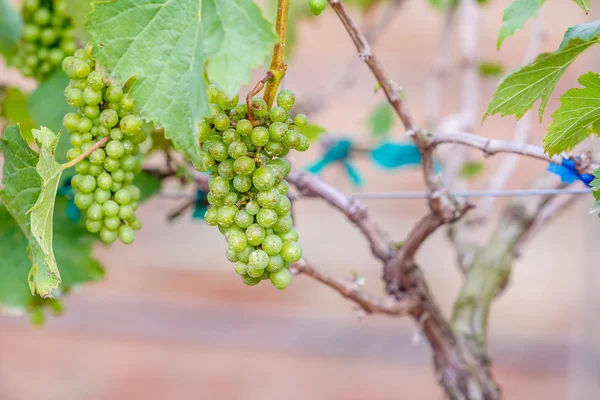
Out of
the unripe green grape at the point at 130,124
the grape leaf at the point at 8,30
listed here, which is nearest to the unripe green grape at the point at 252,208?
the unripe green grape at the point at 130,124

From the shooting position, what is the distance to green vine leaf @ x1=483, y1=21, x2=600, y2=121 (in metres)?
0.48

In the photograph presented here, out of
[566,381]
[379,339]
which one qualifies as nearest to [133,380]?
[379,339]

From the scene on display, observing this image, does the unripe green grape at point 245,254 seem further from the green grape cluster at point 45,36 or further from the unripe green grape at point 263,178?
the green grape cluster at point 45,36

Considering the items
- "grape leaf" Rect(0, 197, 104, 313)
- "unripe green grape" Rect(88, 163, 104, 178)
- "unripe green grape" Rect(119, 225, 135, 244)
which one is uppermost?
"unripe green grape" Rect(88, 163, 104, 178)

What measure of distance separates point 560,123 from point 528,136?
1.77 ft

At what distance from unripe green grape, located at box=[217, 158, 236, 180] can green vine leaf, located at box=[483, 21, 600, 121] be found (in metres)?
0.21

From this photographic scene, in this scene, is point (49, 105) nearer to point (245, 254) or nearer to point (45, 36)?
point (45, 36)

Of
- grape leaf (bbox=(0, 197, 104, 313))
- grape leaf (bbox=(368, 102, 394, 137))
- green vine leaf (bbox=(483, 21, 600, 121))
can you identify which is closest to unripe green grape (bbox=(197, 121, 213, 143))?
green vine leaf (bbox=(483, 21, 600, 121))

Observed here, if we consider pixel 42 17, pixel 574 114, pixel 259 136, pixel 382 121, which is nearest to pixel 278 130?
pixel 259 136

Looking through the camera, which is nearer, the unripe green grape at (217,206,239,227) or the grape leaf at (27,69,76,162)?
the unripe green grape at (217,206,239,227)

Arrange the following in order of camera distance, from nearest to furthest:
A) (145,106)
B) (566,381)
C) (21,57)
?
(145,106) < (21,57) < (566,381)

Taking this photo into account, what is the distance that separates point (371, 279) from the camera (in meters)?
2.18

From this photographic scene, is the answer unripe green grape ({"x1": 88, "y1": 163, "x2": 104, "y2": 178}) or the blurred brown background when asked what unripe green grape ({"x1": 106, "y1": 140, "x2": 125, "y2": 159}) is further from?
the blurred brown background

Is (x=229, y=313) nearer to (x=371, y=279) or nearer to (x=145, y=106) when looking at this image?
(x=371, y=279)
